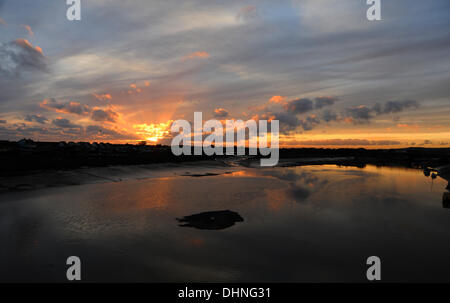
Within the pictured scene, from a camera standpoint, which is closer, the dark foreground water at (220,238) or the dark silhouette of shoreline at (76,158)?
the dark foreground water at (220,238)

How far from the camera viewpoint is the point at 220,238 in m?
17.0

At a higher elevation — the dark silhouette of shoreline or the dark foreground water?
the dark silhouette of shoreline

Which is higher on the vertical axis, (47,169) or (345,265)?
(47,169)

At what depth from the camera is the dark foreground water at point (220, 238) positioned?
41.1 ft

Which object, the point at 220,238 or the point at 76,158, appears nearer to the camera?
the point at 220,238

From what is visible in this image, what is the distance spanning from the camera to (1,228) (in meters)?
18.3

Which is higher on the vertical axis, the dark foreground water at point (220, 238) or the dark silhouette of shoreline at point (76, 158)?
the dark silhouette of shoreline at point (76, 158)

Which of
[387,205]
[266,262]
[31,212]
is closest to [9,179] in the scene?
[31,212]

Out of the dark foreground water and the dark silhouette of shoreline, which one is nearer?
the dark foreground water

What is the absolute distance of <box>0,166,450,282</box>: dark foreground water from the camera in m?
12.5

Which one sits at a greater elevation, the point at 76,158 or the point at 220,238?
the point at 76,158
